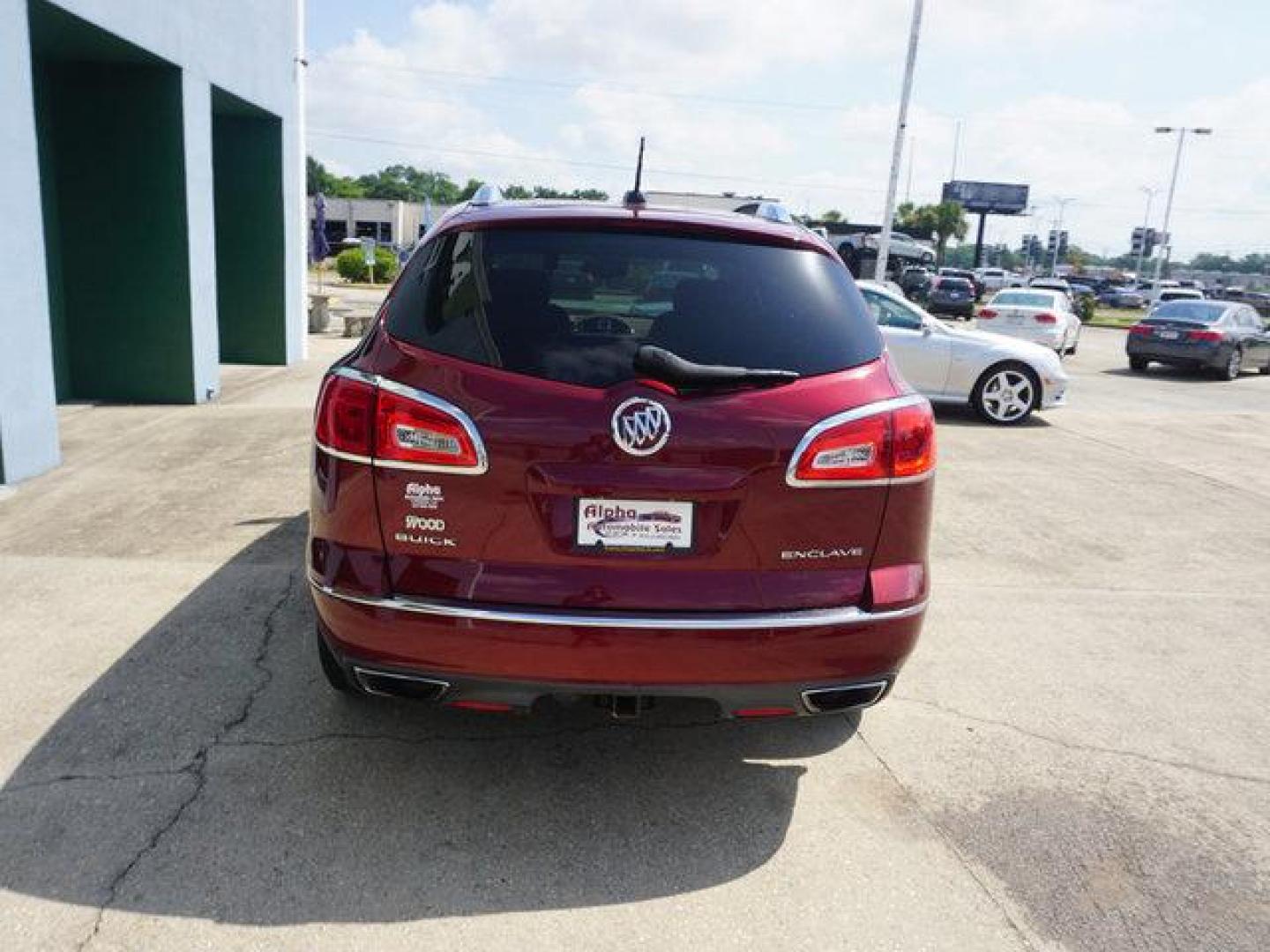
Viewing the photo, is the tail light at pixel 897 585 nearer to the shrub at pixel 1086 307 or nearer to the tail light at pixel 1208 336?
the tail light at pixel 1208 336

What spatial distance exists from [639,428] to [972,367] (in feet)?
31.8

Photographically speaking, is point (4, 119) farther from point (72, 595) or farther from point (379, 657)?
point (379, 657)

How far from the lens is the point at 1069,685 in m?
4.25

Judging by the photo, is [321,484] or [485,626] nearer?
[485,626]

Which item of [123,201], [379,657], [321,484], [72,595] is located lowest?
[72,595]

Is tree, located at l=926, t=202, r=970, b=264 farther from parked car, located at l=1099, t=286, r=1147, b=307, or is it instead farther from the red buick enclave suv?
the red buick enclave suv

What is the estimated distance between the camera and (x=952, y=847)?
3.00m

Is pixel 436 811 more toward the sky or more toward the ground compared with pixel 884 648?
more toward the ground

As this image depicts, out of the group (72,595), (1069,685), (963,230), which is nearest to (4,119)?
(72,595)

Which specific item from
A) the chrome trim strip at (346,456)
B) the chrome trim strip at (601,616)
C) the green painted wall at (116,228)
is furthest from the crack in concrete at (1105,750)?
the green painted wall at (116,228)

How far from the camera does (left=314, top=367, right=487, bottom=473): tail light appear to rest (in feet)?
8.86

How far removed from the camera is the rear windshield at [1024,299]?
18625 mm

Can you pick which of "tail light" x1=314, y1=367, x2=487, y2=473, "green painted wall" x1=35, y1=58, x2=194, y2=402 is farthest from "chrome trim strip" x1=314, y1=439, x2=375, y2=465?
"green painted wall" x1=35, y1=58, x2=194, y2=402

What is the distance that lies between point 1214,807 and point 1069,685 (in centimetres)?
96
